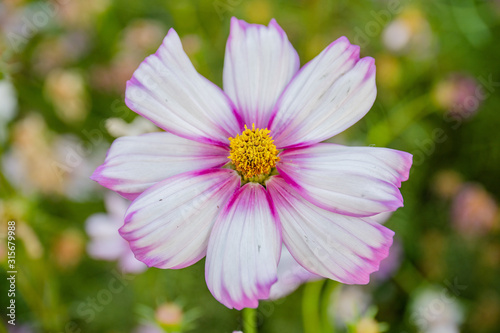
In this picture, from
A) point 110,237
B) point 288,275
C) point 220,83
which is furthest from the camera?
point 220,83

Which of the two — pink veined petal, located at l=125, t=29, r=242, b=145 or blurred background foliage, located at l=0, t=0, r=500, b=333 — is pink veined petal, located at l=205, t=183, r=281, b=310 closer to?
pink veined petal, located at l=125, t=29, r=242, b=145

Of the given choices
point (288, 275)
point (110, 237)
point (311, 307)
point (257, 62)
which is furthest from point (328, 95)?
point (110, 237)

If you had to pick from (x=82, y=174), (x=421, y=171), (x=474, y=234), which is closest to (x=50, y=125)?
(x=82, y=174)

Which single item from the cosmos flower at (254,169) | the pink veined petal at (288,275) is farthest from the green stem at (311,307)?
the cosmos flower at (254,169)

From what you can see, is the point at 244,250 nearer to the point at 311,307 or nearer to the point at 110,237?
the point at 311,307

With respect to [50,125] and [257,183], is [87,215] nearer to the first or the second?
[50,125]

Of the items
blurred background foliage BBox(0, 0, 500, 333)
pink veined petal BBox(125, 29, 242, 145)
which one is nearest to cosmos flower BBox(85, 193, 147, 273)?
blurred background foliage BBox(0, 0, 500, 333)

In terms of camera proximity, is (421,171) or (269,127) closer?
(269,127)
